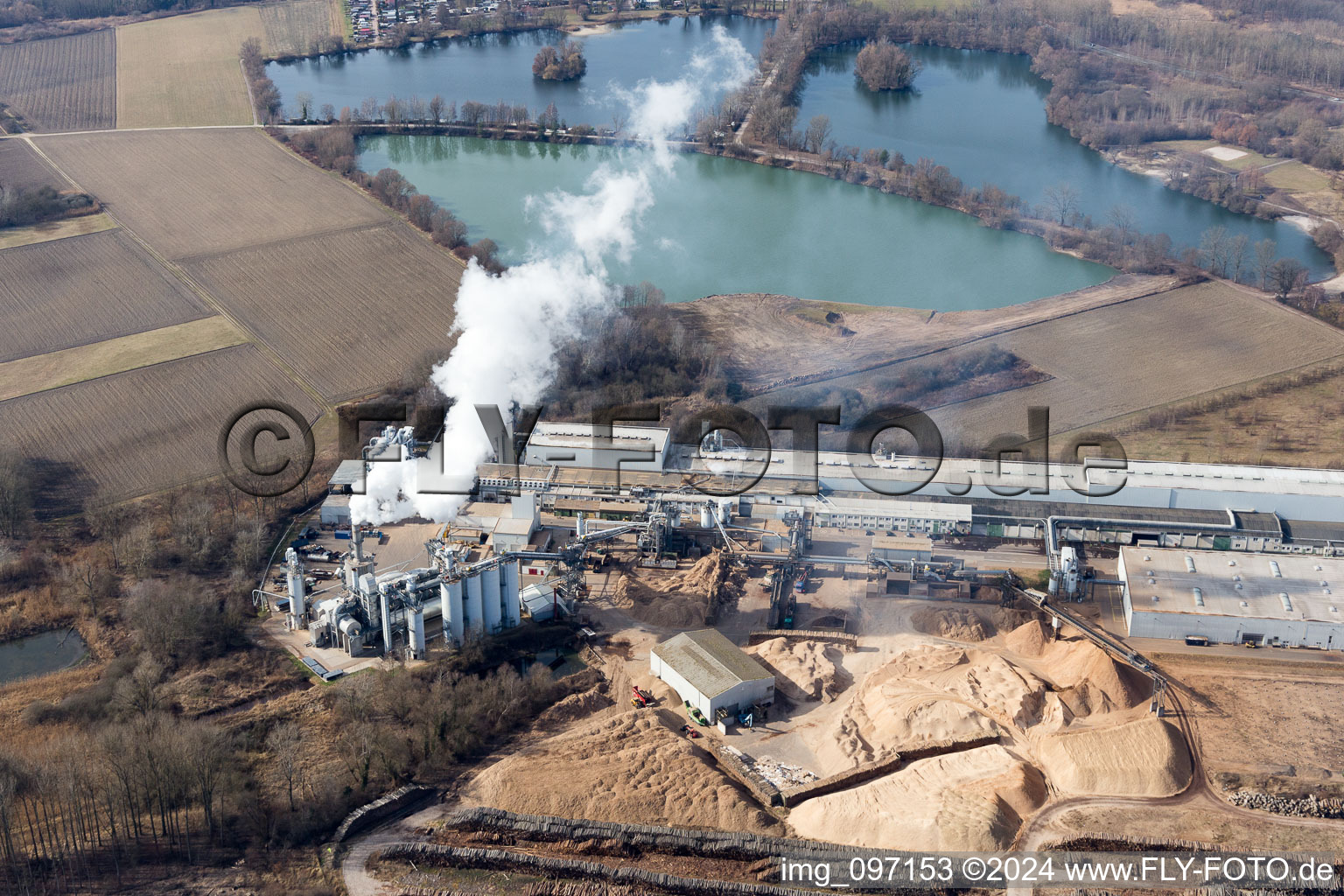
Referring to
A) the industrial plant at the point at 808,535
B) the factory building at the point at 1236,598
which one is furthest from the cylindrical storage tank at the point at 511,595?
the factory building at the point at 1236,598

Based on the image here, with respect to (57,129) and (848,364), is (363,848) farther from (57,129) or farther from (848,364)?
(57,129)

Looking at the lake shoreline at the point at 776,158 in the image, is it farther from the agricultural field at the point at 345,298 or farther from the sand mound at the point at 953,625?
the sand mound at the point at 953,625

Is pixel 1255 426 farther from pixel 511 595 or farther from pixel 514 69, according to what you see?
pixel 514 69

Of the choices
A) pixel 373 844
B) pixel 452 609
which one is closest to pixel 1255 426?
pixel 452 609

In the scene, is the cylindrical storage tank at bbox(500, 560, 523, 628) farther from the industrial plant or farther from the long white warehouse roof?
the long white warehouse roof

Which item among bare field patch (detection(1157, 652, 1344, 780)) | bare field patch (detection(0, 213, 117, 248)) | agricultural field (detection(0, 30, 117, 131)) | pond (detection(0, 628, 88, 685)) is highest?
agricultural field (detection(0, 30, 117, 131))

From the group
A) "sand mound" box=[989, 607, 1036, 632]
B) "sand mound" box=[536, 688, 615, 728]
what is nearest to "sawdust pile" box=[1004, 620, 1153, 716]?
"sand mound" box=[989, 607, 1036, 632]

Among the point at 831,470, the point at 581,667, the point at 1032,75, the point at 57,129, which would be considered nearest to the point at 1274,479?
the point at 831,470
